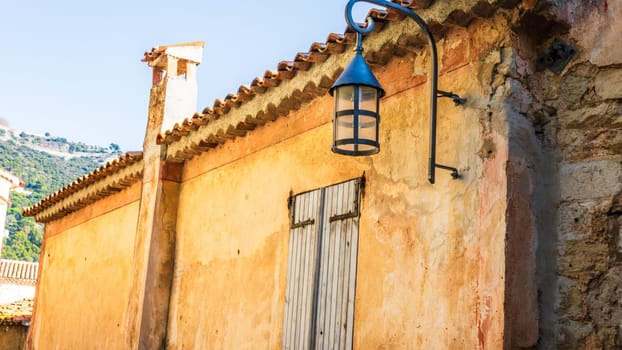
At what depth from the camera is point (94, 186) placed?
40.2ft

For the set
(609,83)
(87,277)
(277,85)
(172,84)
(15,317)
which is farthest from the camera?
Result: (15,317)

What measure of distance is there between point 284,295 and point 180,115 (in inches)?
152

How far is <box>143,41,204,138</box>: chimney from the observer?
1054 cm

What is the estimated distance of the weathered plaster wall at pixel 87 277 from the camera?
36.7 ft

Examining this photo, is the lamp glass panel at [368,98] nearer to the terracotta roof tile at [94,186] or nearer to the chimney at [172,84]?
the chimney at [172,84]

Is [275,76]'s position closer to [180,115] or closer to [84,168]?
A: [180,115]

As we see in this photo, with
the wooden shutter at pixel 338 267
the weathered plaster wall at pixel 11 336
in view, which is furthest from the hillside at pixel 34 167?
the wooden shutter at pixel 338 267

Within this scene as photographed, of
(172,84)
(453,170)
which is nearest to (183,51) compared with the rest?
(172,84)

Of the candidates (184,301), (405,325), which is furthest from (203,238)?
(405,325)

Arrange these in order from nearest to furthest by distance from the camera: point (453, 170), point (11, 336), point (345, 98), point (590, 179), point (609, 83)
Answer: point (590, 179) → point (609, 83) → point (345, 98) → point (453, 170) → point (11, 336)

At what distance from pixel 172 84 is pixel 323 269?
4.61m

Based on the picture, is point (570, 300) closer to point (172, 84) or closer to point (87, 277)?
point (172, 84)

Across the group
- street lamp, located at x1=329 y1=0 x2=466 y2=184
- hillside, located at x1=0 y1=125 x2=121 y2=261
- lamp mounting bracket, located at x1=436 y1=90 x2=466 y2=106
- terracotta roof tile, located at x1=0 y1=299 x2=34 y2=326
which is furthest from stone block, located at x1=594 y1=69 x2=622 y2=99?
hillside, located at x1=0 y1=125 x2=121 y2=261

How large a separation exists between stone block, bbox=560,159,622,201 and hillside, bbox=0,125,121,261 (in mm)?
47967
